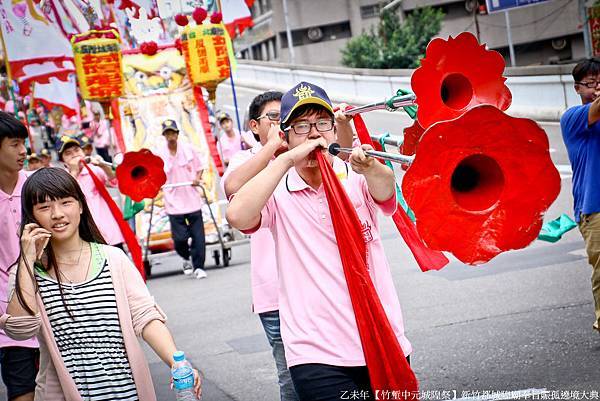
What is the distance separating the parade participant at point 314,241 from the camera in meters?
3.65

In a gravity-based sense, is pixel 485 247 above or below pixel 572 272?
above

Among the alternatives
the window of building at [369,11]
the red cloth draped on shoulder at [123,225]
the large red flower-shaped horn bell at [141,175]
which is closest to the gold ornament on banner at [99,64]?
the large red flower-shaped horn bell at [141,175]

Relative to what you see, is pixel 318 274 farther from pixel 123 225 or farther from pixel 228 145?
pixel 228 145

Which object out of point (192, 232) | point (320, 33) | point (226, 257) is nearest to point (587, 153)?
point (192, 232)

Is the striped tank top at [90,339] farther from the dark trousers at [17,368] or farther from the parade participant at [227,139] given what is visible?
the parade participant at [227,139]

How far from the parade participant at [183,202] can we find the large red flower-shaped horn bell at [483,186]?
30.0ft

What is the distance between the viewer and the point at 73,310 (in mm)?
3838

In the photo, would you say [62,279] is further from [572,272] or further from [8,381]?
[572,272]

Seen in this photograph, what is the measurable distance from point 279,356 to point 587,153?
8.45ft

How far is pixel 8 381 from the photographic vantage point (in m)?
5.26

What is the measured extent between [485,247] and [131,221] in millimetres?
10909

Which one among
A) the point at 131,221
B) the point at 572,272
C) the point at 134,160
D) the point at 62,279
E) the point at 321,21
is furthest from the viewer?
the point at 321,21

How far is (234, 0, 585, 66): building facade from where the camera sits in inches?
1599

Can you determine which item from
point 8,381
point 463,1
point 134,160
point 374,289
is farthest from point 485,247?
point 463,1
